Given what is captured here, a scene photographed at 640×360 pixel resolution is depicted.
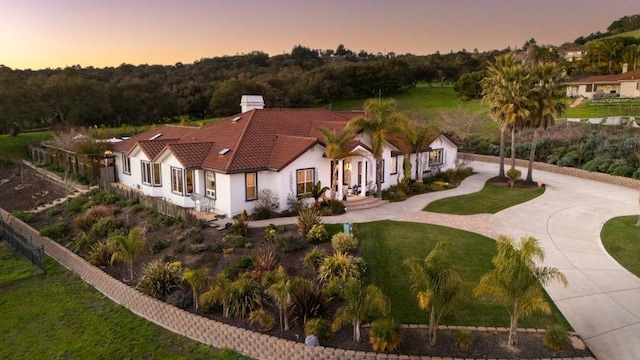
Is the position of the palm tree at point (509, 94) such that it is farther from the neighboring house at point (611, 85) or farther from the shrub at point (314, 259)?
the neighboring house at point (611, 85)

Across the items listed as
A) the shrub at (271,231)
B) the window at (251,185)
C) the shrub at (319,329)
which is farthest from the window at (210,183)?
the shrub at (319,329)

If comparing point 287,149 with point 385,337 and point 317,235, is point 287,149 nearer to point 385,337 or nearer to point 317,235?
point 317,235

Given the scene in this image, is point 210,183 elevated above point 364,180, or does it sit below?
above

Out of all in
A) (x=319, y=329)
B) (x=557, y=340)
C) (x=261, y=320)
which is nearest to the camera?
(x=557, y=340)

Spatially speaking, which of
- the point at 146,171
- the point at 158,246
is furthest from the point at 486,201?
the point at 146,171

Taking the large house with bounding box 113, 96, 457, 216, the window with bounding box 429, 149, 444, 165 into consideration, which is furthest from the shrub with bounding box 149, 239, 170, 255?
the window with bounding box 429, 149, 444, 165

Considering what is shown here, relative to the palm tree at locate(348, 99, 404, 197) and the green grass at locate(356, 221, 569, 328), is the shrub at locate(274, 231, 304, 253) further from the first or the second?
the palm tree at locate(348, 99, 404, 197)

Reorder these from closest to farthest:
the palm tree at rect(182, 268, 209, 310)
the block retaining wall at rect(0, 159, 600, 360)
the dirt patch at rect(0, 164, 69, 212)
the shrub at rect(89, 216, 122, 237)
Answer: the block retaining wall at rect(0, 159, 600, 360) < the palm tree at rect(182, 268, 209, 310) < the shrub at rect(89, 216, 122, 237) < the dirt patch at rect(0, 164, 69, 212)
